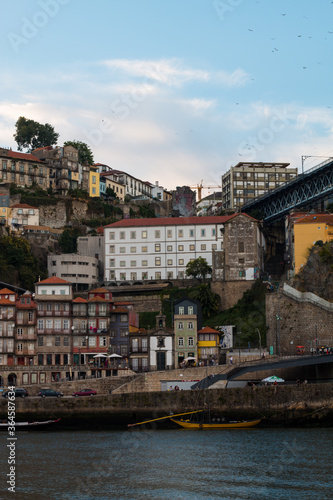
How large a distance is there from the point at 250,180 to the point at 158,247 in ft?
170

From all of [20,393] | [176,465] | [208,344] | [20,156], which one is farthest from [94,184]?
[176,465]

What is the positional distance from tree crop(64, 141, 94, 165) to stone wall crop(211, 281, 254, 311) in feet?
193

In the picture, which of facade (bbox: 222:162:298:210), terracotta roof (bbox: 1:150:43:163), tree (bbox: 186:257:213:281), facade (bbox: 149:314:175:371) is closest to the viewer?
facade (bbox: 149:314:175:371)

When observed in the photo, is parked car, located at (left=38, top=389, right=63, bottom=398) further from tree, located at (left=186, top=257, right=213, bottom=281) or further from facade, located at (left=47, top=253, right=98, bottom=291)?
facade, located at (left=47, top=253, right=98, bottom=291)

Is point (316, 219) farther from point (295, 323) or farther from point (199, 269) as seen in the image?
point (199, 269)

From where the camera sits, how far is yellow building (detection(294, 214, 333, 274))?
339 feet

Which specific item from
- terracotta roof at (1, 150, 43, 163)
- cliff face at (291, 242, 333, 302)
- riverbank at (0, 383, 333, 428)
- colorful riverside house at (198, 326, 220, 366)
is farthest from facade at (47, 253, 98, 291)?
riverbank at (0, 383, 333, 428)

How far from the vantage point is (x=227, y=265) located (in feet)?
377

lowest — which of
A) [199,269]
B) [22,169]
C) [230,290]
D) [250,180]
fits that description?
[230,290]

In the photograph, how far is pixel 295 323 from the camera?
91.9 meters

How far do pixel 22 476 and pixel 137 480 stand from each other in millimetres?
7089

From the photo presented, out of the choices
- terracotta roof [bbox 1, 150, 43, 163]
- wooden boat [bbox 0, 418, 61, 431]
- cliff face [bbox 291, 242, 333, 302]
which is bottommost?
wooden boat [bbox 0, 418, 61, 431]

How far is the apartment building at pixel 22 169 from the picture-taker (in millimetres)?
143875

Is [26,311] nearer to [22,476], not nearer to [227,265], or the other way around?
[227,265]
